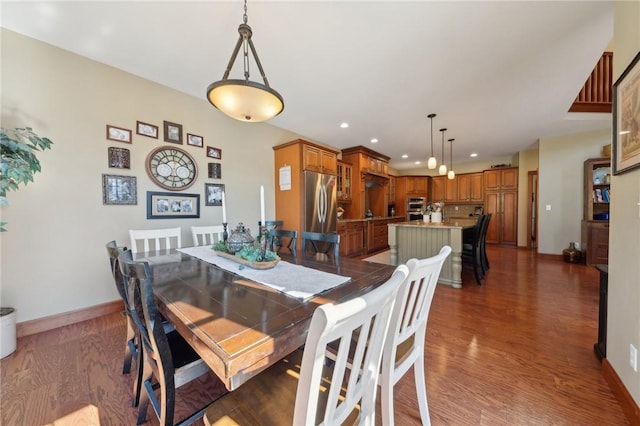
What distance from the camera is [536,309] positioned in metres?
2.49

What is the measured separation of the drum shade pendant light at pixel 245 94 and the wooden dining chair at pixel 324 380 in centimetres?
137

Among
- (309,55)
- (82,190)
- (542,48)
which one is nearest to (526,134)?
(542,48)

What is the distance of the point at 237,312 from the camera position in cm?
88

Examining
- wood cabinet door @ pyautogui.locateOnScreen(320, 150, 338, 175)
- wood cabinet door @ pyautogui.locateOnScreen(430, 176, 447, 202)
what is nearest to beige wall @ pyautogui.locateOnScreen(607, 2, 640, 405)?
Answer: wood cabinet door @ pyautogui.locateOnScreen(320, 150, 338, 175)

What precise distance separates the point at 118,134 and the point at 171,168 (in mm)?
596

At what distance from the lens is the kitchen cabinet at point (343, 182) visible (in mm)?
5301

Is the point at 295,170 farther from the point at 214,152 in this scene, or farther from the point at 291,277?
the point at 291,277

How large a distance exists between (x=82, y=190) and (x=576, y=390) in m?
4.38

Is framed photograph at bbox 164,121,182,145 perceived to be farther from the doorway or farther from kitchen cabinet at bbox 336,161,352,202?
the doorway

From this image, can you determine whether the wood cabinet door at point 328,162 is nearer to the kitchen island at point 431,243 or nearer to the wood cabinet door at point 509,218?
the kitchen island at point 431,243

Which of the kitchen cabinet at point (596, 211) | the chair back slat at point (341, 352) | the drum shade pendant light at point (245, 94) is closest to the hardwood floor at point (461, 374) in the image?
the chair back slat at point (341, 352)

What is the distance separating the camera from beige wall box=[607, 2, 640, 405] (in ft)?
3.98

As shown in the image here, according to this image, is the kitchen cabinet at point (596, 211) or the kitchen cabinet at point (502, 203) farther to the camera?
the kitchen cabinet at point (502, 203)

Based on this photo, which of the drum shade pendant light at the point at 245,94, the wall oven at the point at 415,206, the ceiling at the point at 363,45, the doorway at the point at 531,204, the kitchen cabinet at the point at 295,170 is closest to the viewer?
A: the drum shade pendant light at the point at 245,94
